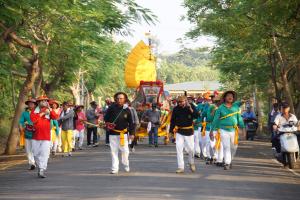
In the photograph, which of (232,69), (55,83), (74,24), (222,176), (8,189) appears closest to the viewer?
(8,189)

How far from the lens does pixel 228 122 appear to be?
62.7 feet

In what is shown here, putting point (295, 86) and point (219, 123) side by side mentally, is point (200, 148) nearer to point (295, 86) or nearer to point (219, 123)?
point (219, 123)

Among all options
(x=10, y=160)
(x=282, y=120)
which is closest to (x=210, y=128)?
(x=282, y=120)

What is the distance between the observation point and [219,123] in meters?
19.2

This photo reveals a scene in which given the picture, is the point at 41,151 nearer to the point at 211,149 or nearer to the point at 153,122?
the point at 211,149

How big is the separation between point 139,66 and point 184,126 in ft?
89.4

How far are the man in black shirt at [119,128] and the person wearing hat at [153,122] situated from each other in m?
13.5

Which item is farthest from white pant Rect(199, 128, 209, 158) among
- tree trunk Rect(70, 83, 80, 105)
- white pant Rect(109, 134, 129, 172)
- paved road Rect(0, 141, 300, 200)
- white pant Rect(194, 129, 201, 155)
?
tree trunk Rect(70, 83, 80, 105)

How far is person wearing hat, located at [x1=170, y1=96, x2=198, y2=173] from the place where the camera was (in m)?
18.3

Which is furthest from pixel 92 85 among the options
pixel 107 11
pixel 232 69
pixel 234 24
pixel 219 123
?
pixel 219 123

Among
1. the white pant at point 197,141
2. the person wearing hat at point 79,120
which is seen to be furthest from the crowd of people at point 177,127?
the person wearing hat at point 79,120

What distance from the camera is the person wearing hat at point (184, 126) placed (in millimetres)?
18312

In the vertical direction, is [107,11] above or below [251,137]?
above

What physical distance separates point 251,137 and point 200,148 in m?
18.1
